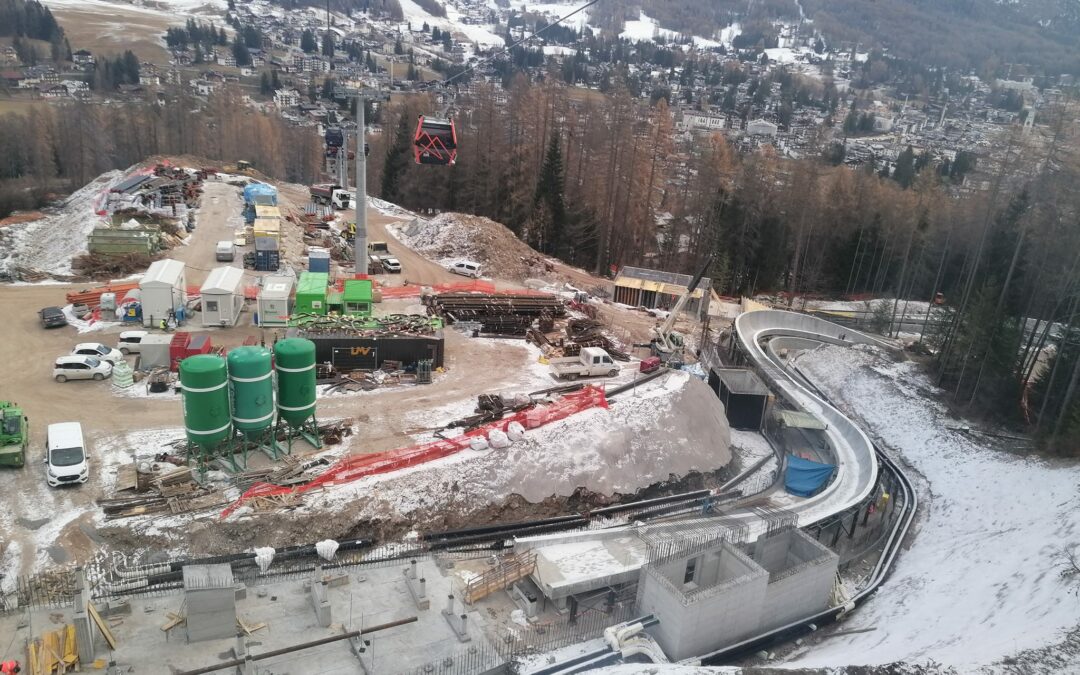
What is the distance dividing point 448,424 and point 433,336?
508cm

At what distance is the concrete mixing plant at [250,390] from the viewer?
1909 cm

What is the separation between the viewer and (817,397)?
30781 mm

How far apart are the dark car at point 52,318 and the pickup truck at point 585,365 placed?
20228 mm

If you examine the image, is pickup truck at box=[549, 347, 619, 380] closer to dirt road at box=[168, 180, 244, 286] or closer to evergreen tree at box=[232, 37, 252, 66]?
dirt road at box=[168, 180, 244, 286]

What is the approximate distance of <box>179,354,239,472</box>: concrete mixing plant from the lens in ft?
59.5

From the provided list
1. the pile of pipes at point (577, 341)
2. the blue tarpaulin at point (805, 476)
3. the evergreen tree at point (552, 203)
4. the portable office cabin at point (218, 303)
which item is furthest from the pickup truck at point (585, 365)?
the evergreen tree at point (552, 203)

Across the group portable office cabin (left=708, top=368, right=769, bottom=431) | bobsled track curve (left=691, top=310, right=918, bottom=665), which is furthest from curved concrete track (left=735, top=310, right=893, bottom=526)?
portable office cabin (left=708, top=368, right=769, bottom=431)

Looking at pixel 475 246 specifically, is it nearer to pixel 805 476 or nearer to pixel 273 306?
pixel 273 306

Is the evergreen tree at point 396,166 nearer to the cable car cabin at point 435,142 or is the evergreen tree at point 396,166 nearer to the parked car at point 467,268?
the parked car at point 467,268

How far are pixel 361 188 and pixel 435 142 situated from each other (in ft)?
15.1

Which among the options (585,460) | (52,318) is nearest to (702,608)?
(585,460)

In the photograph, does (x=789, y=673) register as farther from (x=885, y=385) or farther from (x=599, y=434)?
(x=885, y=385)

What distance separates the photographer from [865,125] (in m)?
124

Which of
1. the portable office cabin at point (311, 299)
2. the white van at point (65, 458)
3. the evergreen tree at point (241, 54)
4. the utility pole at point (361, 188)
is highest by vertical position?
the evergreen tree at point (241, 54)
